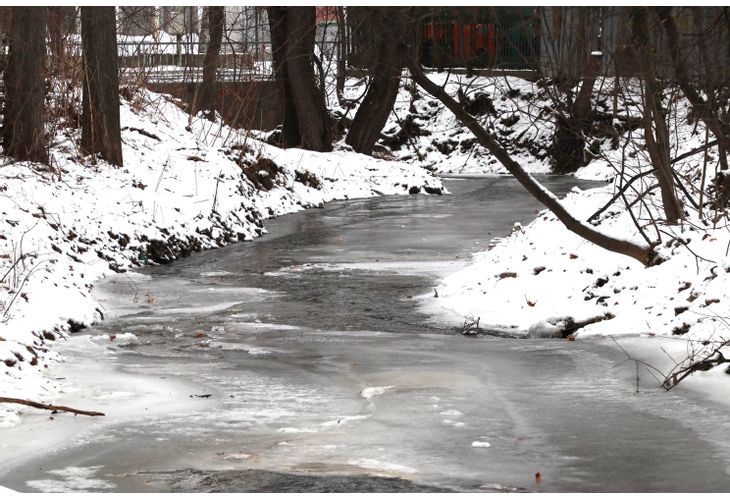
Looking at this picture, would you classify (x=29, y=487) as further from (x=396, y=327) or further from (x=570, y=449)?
(x=396, y=327)

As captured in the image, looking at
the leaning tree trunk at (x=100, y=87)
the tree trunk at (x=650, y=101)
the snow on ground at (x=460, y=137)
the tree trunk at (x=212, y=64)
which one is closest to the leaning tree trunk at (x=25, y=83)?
the leaning tree trunk at (x=100, y=87)

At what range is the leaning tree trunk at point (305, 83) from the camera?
25203 mm

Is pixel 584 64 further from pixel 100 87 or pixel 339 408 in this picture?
pixel 100 87

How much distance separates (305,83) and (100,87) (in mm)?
10170

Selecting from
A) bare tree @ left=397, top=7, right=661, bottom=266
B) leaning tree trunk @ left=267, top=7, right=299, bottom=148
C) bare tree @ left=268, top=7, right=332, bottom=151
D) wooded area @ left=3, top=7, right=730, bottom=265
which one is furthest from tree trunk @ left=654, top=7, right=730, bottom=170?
leaning tree trunk @ left=267, top=7, right=299, bottom=148

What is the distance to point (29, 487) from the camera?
5285 millimetres

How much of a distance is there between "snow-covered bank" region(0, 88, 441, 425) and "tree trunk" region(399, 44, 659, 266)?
3.81 metres

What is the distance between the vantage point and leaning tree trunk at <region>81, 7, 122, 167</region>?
645 inches

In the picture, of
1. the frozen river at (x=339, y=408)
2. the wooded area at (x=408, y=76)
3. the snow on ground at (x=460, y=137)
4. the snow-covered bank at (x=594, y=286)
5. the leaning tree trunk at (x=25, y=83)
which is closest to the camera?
the frozen river at (x=339, y=408)

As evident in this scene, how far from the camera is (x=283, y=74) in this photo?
26484 mm

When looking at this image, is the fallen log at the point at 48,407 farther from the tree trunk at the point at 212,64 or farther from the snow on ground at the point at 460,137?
the snow on ground at the point at 460,137

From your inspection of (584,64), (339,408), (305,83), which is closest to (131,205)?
(584,64)

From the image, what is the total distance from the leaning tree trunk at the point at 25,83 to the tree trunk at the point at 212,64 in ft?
29.6

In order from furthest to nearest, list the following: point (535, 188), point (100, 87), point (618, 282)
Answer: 1. point (100, 87)
2. point (535, 188)
3. point (618, 282)
